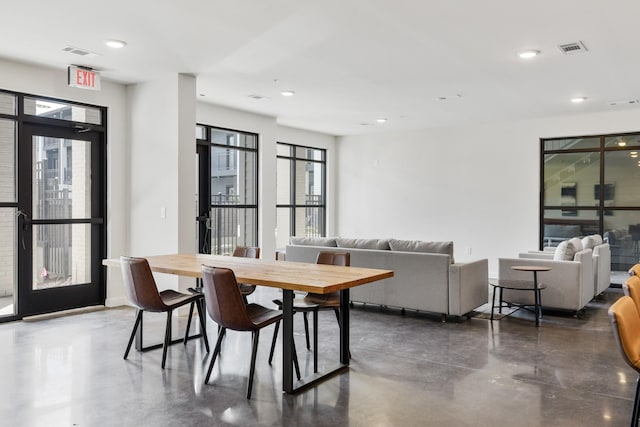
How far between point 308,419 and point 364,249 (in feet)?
10.2

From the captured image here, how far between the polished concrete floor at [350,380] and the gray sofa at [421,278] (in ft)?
1.06

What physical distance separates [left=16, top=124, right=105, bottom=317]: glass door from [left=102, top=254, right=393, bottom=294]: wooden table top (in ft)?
5.53

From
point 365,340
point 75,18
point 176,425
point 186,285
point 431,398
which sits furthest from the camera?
point 186,285

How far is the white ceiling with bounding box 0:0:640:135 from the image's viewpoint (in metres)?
3.82

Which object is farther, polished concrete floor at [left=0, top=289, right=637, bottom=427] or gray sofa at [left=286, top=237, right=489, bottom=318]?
gray sofa at [left=286, top=237, right=489, bottom=318]

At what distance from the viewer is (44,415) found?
9.64 ft

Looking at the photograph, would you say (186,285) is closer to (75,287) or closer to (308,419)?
(75,287)

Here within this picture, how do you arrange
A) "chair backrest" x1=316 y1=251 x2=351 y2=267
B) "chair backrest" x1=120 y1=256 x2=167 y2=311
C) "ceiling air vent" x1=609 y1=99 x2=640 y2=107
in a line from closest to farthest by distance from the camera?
"chair backrest" x1=120 y1=256 x2=167 y2=311 → "chair backrest" x1=316 y1=251 x2=351 y2=267 → "ceiling air vent" x1=609 y1=99 x2=640 y2=107

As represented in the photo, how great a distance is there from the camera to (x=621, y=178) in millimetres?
7867

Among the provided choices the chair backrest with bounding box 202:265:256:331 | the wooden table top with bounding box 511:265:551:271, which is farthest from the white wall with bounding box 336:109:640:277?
the chair backrest with bounding box 202:265:256:331

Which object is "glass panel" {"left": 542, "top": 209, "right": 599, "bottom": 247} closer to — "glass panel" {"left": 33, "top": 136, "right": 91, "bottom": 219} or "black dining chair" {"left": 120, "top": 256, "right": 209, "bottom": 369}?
"black dining chair" {"left": 120, "top": 256, "right": 209, "bottom": 369}

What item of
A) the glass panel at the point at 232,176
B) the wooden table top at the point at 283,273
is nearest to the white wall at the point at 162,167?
the wooden table top at the point at 283,273

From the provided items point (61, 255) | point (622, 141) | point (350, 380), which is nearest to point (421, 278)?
point (350, 380)

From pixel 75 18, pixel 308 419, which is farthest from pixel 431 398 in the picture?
pixel 75 18
